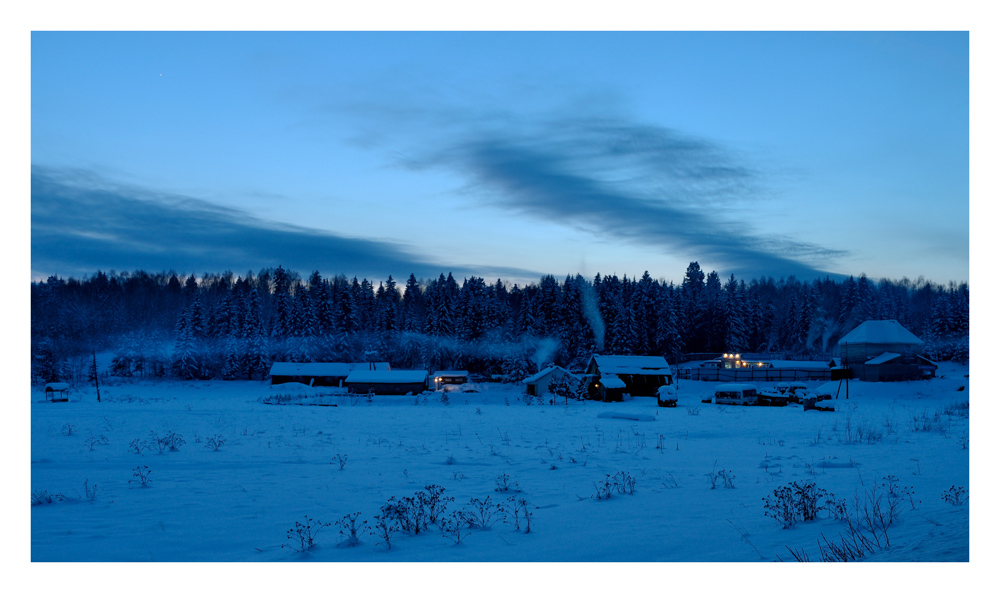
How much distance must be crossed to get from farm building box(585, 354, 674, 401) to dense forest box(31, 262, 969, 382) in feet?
61.5

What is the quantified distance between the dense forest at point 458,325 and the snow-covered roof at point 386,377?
15643 mm

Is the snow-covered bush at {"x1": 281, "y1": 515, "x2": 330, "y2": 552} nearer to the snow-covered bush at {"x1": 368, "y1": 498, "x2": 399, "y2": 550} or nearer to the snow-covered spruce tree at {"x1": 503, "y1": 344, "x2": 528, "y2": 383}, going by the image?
the snow-covered bush at {"x1": 368, "y1": 498, "x2": 399, "y2": 550}

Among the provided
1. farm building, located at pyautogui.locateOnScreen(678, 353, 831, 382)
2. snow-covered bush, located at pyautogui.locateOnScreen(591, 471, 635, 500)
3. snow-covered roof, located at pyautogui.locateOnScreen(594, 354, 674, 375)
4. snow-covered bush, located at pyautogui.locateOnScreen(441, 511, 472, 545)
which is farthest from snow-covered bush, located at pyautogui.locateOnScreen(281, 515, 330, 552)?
farm building, located at pyautogui.locateOnScreen(678, 353, 831, 382)

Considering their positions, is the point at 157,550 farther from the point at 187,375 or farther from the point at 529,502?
the point at 187,375

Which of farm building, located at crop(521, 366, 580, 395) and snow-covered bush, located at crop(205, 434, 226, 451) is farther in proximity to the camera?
farm building, located at crop(521, 366, 580, 395)

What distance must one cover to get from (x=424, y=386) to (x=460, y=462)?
52530 millimetres

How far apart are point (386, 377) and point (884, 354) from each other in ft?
184

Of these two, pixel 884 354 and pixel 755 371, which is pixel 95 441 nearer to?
pixel 755 371

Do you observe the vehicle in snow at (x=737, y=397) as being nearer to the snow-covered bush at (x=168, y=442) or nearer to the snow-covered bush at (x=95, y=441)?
the snow-covered bush at (x=168, y=442)

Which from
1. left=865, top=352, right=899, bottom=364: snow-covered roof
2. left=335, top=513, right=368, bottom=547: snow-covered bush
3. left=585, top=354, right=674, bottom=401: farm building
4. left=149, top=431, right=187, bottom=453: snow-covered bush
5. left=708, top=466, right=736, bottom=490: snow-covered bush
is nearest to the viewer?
left=335, top=513, right=368, bottom=547: snow-covered bush

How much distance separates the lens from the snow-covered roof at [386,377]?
6500 centimetres

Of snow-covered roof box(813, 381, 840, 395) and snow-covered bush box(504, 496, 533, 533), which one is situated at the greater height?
snow-covered bush box(504, 496, 533, 533)

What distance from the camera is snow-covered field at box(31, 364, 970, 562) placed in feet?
25.4

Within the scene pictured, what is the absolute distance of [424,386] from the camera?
6544 cm
